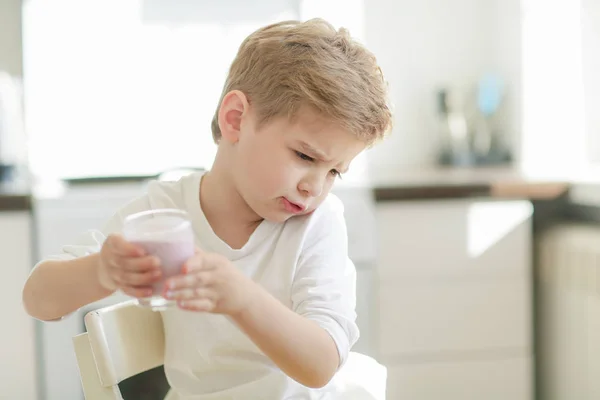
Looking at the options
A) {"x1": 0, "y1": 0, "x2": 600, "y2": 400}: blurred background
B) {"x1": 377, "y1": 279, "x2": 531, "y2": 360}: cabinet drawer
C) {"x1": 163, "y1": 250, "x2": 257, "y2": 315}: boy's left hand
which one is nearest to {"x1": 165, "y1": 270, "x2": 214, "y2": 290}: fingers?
{"x1": 163, "y1": 250, "x2": 257, "y2": 315}: boy's left hand

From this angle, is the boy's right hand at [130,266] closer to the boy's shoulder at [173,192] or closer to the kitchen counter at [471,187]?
the boy's shoulder at [173,192]

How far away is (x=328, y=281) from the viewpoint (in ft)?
3.36

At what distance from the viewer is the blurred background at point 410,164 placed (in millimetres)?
2258

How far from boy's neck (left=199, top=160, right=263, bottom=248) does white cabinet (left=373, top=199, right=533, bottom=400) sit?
1219 millimetres

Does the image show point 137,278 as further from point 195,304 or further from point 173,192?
point 173,192

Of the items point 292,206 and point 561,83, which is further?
point 561,83

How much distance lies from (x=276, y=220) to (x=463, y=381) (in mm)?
1563

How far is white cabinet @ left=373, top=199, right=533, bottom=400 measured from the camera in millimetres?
2352

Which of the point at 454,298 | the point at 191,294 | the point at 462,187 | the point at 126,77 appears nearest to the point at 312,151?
the point at 191,294

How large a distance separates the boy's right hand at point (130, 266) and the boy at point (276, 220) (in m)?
0.04

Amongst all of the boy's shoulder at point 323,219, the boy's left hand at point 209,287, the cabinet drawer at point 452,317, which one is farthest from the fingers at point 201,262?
the cabinet drawer at point 452,317

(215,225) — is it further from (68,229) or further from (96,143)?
(96,143)

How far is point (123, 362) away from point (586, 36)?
2246 mm

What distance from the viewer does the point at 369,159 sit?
10.1 ft
